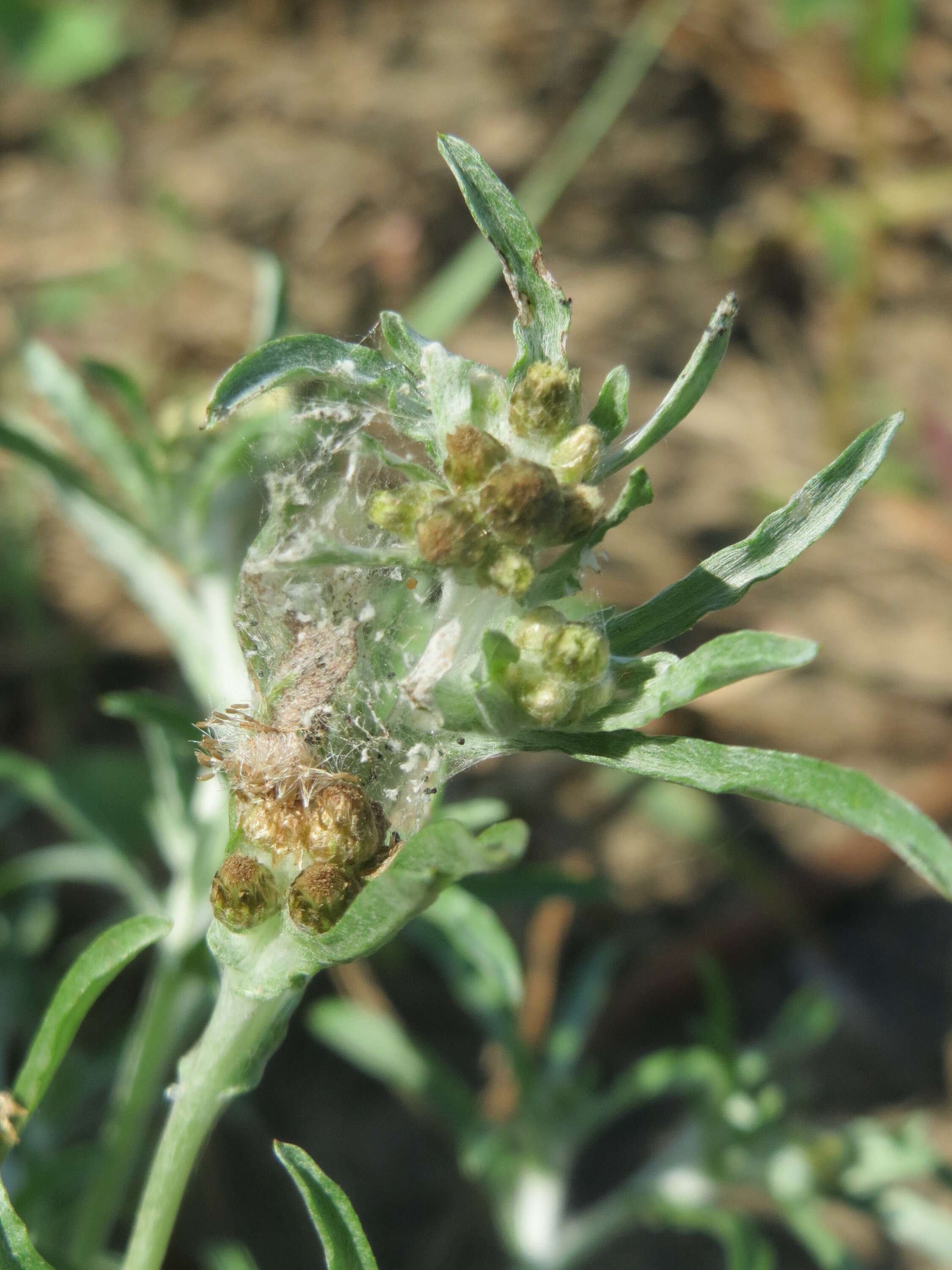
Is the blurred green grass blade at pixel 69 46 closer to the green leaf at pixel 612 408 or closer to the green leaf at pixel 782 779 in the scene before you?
the green leaf at pixel 612 408

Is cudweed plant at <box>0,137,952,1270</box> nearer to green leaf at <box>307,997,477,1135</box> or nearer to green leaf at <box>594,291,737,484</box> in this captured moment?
green leaf at <box>594,291,737,484</box>

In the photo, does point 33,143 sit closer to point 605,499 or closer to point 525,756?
point 525,756

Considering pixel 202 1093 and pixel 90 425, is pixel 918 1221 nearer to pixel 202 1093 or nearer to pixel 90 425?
pixel 202 1093

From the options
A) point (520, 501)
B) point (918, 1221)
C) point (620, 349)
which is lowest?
point (918, 1221)

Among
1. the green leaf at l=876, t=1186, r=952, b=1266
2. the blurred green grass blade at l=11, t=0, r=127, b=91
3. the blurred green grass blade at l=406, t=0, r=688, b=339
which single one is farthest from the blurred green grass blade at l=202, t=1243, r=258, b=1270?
the blurred green grass blade at l=11, t=0, r=127, b=91

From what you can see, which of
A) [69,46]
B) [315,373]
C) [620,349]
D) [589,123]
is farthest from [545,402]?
[69,46]

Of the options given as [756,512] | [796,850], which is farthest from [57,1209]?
[756,512]

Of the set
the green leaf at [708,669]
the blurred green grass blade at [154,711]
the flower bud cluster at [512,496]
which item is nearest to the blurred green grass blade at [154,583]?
the blurred green grass blade at [154,711]

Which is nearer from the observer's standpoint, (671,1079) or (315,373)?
(315,373)
